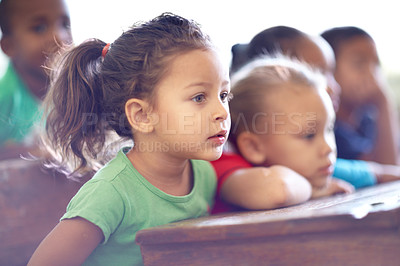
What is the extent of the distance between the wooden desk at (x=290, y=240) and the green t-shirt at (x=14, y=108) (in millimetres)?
612

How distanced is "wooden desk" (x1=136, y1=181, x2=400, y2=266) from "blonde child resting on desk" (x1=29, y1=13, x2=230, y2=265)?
5.4 inches

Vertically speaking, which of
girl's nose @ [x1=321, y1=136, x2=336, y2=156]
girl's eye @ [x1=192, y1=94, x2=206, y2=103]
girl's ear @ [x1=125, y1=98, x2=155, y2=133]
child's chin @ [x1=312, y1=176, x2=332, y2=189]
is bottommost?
child's chin @ [x1=312, y1=176, x2=332, y2=189]

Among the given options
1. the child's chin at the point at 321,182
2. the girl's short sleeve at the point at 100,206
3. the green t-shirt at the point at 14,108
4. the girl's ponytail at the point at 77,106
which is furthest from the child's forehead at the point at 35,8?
the child's chin at the point at 321,182

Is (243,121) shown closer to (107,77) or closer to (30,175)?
(107,77)

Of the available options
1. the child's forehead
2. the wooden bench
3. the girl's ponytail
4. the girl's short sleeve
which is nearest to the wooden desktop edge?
the girl's short sleeve

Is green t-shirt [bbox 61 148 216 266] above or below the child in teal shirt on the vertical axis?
below

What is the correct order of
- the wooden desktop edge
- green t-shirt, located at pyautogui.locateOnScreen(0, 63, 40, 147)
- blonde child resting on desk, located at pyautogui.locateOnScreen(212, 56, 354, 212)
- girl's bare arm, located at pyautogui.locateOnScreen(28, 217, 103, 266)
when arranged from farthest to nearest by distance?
1. green t-shirt, located at pyautogui.locateOnScreen(0, 63, 40, 147)
2. blonde child resting on desk, located at pyautogui.locateOnScreen(212, 56, 354, 212)
3. girl's bare arm, located at pyautogui.locateOnScreen(28, 217, 103, 266)
4. the wooden desktop edge

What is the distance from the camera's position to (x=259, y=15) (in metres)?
1.37

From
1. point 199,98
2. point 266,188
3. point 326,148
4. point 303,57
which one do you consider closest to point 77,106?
point 199,98

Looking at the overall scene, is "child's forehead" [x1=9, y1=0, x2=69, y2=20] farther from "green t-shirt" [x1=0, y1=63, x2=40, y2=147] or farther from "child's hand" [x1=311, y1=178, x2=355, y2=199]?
"child's hand" [x1=311, y1=178, x2=355, y2=199]

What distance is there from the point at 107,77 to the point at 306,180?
0.45 m

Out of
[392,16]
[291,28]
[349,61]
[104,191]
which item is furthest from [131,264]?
[392,16]

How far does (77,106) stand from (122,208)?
8.9 inches

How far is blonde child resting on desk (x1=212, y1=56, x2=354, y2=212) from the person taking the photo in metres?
0.92
